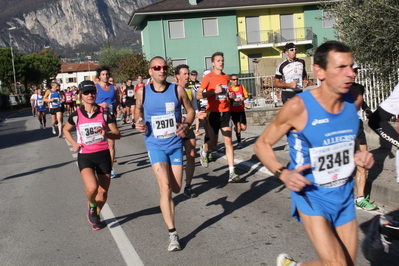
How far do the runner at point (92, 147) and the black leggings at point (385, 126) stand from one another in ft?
11.0

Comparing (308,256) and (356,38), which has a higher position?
Result: (356,38)

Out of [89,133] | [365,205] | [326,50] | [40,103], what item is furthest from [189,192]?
[40,103]

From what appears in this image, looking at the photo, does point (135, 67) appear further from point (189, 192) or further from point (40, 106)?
point (189, 192)

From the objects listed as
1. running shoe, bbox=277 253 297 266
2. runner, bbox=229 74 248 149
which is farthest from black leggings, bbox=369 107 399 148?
runner, bbox=229 74 248 149

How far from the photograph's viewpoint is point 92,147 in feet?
19.8

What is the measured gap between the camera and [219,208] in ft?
22.0

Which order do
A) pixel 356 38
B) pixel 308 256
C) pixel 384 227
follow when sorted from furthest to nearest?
pixel 356 38 → pixel 308 256 → pixel 384 227

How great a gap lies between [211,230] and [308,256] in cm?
141

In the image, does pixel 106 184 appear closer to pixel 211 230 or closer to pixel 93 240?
pixel 93 240

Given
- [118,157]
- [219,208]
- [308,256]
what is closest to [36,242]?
[219,208]

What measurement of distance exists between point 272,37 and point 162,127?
3770cm

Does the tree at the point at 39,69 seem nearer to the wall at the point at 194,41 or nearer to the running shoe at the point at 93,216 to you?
the wall at the point at 194,41

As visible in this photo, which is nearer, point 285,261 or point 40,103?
point 285,261

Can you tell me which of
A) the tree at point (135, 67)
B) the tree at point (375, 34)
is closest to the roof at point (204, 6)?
the tree at point (135, 67)
